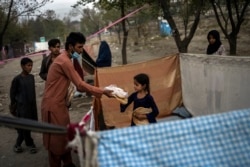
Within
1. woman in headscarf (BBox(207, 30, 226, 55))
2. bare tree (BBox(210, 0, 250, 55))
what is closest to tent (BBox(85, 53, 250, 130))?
woman in headscarf (BBox(207, 30, 226, 55))

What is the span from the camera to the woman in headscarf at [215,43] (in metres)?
6.00

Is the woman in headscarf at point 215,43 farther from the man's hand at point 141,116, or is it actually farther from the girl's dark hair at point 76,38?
the girl's dark hair at point 76,38

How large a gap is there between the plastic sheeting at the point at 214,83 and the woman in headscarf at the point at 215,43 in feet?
1.61

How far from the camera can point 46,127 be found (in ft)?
7.79

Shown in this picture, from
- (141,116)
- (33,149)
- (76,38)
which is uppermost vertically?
(76,38)

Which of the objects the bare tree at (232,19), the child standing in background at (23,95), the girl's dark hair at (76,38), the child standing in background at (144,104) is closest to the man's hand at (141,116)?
the child standing in background at (144,104)

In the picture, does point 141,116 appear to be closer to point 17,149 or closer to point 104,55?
point 17,149

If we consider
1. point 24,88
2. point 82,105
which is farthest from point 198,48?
point 24,88

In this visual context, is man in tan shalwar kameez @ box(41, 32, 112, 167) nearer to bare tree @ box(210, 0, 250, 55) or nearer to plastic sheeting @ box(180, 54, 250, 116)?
plastic sheeting @ box(180, 54, 250, 116)

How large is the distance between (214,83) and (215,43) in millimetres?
1013

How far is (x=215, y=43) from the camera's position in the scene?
243 inches

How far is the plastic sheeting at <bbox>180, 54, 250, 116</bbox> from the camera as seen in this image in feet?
15.8

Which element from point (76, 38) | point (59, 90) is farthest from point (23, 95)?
point (76, 38)

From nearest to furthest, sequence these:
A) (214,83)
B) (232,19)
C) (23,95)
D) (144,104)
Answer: (144,104)
(23,95)
(214,83)
(232,19)
